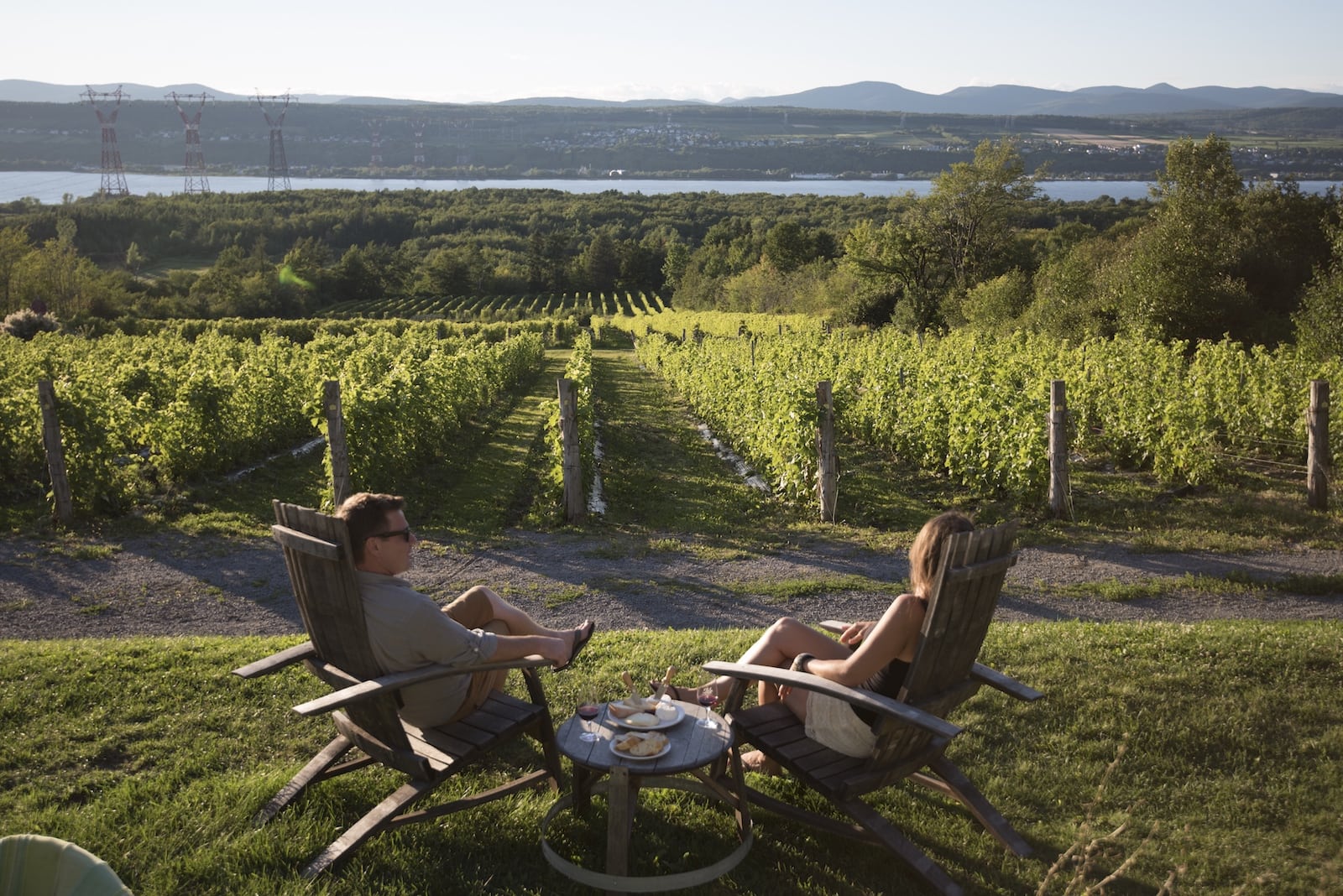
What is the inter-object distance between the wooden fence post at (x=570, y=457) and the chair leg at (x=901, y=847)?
20.8 ft

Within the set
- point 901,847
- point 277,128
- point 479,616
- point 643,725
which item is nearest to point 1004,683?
point 901,847

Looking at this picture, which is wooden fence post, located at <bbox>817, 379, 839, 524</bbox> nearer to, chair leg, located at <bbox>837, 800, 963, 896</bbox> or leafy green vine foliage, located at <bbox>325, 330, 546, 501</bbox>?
leafy green vine foliage, located at <bbox>325, 330, 546, 501</bbox>

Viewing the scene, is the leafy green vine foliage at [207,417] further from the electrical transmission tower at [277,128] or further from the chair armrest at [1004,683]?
the electrical transmission tower at [277,128]

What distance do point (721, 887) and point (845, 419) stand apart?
10567 millimetres

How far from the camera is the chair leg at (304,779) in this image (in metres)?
3.11

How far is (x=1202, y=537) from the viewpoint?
7961mm

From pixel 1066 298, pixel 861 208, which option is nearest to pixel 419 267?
pixel 861 208

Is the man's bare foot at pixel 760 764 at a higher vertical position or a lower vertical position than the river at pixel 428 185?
lower

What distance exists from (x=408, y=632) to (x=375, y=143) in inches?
8053

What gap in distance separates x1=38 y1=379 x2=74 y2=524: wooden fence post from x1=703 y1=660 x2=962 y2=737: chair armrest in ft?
26.6

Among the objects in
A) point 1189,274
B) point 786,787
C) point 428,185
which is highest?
point 428,185

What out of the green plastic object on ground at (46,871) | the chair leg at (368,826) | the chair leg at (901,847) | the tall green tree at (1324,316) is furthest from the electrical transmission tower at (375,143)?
the green plastic object on ground at (46,871)

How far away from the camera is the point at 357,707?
120 inches

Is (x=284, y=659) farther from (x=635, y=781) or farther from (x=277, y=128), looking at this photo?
(x=277, y=128)
